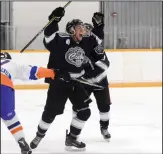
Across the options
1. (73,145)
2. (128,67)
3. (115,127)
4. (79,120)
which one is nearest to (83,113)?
(79,120)

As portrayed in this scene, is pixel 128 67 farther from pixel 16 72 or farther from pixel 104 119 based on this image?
pixel 16 72

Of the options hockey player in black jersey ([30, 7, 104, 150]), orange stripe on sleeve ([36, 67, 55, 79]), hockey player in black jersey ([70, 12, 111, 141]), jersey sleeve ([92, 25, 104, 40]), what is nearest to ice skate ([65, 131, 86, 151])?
hockey player in black jersey ([30, 7, 104, 150])

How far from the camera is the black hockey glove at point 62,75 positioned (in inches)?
92.1

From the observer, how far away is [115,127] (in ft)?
11.3

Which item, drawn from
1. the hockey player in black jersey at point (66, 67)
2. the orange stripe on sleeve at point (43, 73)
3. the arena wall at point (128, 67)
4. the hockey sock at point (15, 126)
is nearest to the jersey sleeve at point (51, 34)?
the hockey player in black jersey at point (66, 67)

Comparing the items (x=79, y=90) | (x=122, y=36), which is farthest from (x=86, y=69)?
(x=122, y=36)

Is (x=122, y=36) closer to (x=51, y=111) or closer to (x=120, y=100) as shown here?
(x=120, y=100)

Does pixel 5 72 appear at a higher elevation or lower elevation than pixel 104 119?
higher

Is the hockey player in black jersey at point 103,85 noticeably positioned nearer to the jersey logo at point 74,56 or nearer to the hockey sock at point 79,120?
the hockey sock at point 79,120

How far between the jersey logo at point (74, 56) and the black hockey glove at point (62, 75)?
11 cm

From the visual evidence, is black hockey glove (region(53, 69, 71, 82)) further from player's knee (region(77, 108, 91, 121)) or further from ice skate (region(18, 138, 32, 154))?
ice skate (region(18, 138, 32, 154))

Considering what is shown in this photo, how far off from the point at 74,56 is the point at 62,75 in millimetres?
210

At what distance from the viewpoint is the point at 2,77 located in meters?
2.10

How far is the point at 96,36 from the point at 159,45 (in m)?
5.52
